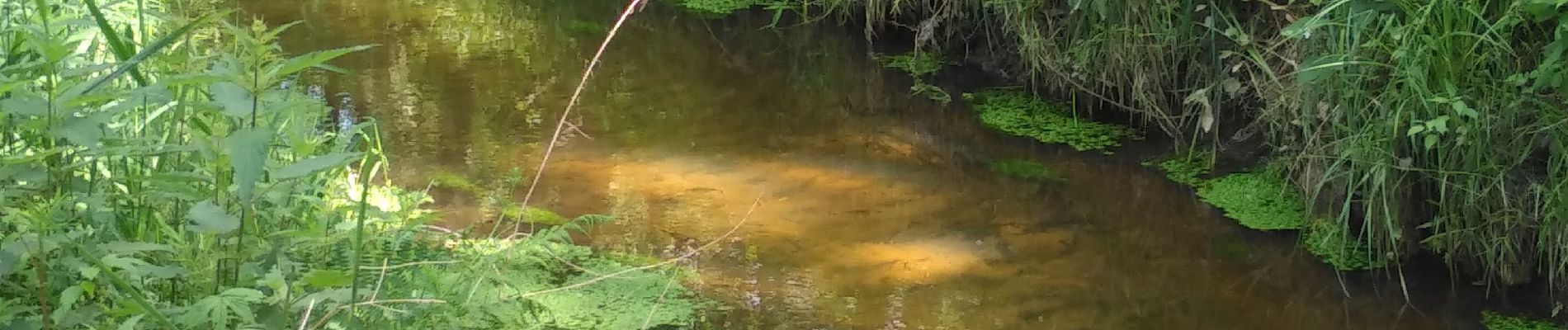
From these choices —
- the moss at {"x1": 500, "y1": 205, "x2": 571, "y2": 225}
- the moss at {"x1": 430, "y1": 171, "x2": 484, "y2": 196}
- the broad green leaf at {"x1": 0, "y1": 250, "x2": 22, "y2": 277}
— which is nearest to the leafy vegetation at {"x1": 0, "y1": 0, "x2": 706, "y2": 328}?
the broad green leaf at {"x1": 0, "y1": 250, "x2": 22, "y2": 277}

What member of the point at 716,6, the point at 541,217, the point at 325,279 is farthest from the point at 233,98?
the point at 716,6

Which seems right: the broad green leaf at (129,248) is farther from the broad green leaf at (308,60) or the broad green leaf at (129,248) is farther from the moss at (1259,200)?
the moss at (1259,200)

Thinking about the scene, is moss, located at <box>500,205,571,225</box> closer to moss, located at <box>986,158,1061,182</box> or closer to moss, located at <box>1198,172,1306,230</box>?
moss, located at <box>986,158,1061,182</box>

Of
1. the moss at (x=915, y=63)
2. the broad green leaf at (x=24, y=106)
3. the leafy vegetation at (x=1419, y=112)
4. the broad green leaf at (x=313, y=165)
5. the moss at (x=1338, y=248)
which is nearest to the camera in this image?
the broad green leaf at (x=313, y=165)

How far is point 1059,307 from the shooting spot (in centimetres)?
285

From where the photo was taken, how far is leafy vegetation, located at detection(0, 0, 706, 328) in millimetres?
1616

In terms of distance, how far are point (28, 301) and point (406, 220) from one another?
2.62 feet

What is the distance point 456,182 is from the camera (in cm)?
348

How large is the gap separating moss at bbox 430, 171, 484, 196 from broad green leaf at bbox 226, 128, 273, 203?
1892mm

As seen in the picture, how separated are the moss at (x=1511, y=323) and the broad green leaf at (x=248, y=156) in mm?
2280

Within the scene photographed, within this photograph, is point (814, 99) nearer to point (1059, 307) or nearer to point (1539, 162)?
point (1059, 307)

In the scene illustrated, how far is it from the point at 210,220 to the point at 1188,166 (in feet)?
8.67

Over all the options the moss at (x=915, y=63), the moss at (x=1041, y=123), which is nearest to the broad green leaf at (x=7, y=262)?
the moss at (x=1041, y=123)

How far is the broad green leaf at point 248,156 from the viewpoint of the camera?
1.44 meters
